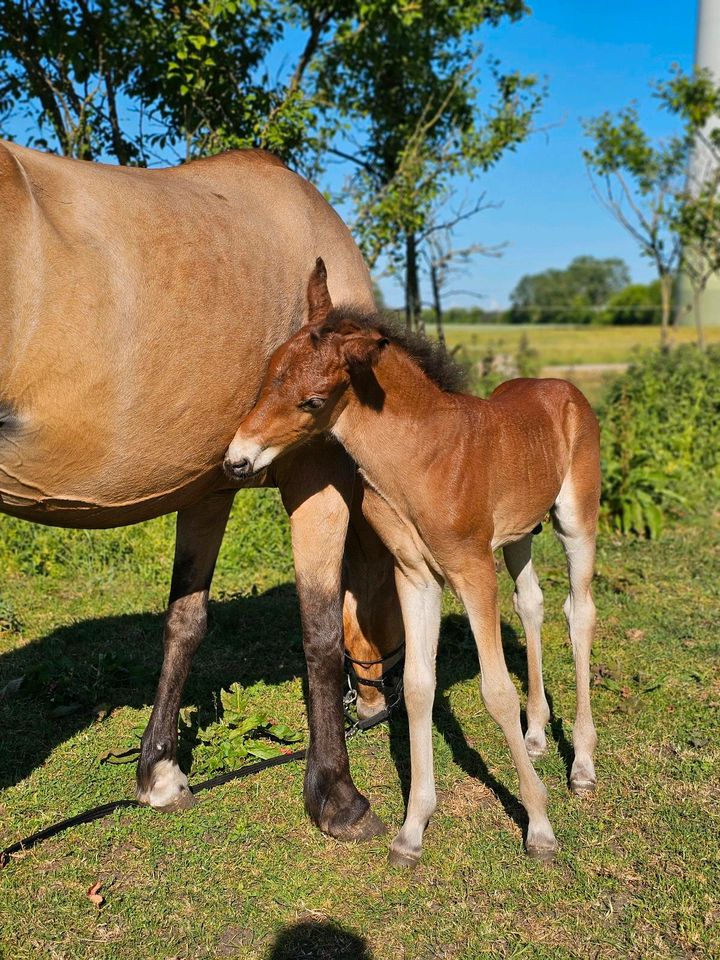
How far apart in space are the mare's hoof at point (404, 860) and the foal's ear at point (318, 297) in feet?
6.99

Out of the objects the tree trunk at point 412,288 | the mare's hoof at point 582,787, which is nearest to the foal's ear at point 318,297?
the mare's hoof at point 582,787

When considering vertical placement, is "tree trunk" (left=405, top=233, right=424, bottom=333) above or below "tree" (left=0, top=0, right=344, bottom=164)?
below

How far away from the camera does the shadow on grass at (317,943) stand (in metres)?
3.11

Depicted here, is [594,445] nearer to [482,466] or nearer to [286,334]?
[482,466]

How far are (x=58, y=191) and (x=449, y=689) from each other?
3.47 meters

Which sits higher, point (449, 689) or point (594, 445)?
point (594, 445)

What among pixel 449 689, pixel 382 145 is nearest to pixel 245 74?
pixel 382 145

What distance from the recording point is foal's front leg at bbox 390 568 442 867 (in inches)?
144

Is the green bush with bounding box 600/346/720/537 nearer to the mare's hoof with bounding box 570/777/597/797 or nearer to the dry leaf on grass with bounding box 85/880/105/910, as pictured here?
the mare's hoof with bounding box 570/777/597/797

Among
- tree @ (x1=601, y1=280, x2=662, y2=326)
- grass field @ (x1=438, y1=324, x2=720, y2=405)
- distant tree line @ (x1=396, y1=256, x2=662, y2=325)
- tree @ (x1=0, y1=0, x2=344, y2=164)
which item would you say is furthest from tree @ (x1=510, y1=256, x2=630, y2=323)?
tree @ (x1=0, y1=0, x2=344, y2=164)

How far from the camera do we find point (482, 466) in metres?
3.54

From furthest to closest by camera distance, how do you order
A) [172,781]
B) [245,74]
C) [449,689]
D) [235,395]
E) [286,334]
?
1. [245,74]
2. [449,689]
3. [172,781]
4. [286,334]
5. [235,395]

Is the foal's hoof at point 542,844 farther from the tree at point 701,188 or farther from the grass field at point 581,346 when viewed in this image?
the tree at point 701,188

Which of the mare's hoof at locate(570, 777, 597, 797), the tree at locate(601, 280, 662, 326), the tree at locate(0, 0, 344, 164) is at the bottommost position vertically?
the tree at locate(601, 280, 662, 326)
